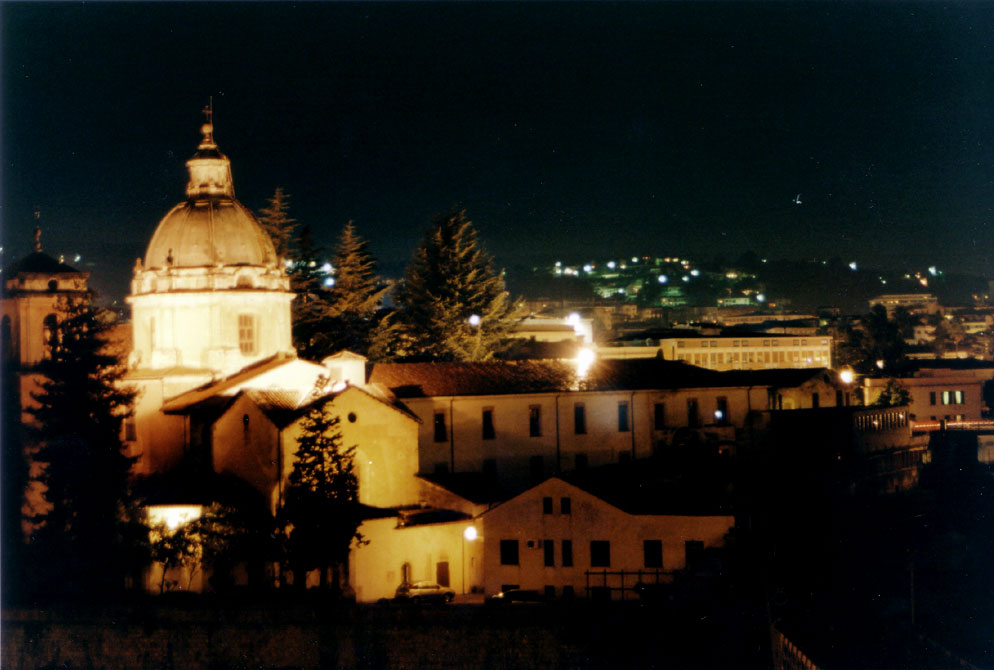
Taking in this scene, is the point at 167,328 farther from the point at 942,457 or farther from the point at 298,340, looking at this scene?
A: the point at 942,457

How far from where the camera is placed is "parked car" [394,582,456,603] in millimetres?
39500

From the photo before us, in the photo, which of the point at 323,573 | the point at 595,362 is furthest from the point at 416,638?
the point at 595,362

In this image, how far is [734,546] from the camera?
39.6m

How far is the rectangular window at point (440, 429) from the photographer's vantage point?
50.8 m

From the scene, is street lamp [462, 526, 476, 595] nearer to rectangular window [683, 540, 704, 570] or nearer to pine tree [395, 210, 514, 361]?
rectangular window [683, 540, 704, 570]

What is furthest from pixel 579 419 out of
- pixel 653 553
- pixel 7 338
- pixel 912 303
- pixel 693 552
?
pixel 912 303

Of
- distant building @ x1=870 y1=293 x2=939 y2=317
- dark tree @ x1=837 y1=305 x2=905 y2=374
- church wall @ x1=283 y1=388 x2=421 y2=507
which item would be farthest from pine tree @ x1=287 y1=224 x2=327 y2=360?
distant building @ x1=870 y1=293 x2=939 y2=317

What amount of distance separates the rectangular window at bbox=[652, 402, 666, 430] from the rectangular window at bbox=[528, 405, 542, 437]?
5058 mm

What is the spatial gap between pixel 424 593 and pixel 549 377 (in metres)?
15.5

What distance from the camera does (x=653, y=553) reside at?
40.5 m

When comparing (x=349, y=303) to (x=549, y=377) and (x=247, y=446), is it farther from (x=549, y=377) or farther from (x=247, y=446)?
(x=247, y=446)

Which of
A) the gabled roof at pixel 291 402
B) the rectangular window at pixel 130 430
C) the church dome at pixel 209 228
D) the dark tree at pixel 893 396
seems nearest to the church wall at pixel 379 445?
the gabled roof at pixel 291 402

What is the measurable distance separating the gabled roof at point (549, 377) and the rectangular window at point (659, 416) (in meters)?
0.80

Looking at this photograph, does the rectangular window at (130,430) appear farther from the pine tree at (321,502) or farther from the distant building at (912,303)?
the distant building at (912,303)
